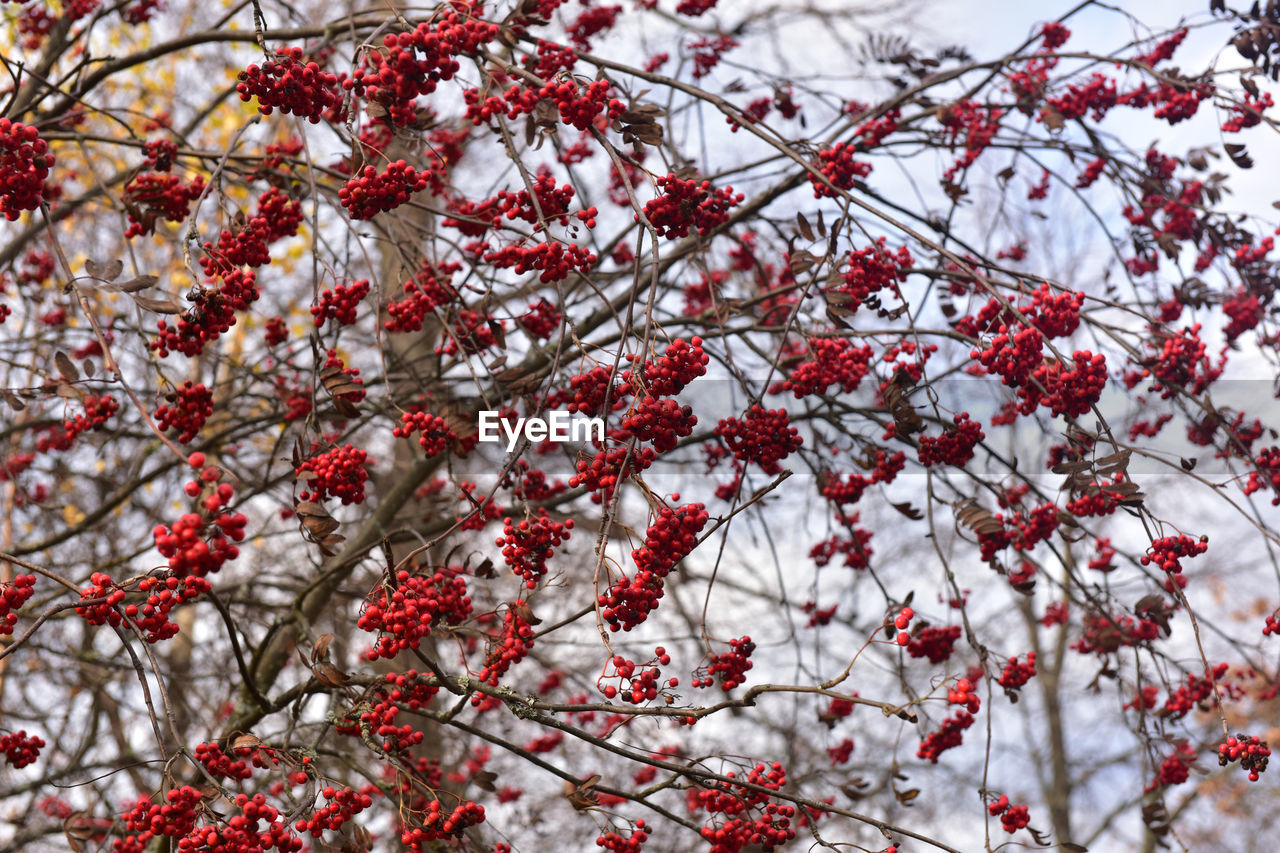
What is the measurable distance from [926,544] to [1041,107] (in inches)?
A: 311

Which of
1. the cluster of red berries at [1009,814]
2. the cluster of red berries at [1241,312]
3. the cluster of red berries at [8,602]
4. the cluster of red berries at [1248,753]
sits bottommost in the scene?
the cluster of red berries at [1248,753]

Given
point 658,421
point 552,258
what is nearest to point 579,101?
point 552,258

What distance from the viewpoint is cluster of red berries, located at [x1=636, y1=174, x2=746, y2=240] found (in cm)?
238

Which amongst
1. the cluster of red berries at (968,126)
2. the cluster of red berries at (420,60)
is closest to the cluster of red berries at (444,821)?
the cluster of red berries at (420,60)

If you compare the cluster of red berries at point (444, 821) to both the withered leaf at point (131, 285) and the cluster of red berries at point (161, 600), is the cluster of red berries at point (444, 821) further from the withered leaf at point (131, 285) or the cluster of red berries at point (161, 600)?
the withered leaf at point (131, 285)

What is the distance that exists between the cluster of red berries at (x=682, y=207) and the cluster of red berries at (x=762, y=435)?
19.4 inches

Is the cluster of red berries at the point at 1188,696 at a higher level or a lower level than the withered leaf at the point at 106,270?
lower

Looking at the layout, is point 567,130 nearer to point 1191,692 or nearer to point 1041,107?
point 1041,107

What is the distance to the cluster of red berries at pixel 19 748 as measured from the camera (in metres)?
2.54

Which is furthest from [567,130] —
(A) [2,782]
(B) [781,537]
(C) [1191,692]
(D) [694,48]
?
(A) [2,782]

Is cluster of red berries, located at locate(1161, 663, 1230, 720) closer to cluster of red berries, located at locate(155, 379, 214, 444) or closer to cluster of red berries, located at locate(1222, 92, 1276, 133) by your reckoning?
cluster of red berries, located at locate(1222, 92, 1276, 133)

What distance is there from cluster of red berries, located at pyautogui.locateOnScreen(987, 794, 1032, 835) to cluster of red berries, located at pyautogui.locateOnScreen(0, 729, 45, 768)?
2453 mm

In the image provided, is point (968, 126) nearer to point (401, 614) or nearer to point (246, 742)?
point (401, 614)

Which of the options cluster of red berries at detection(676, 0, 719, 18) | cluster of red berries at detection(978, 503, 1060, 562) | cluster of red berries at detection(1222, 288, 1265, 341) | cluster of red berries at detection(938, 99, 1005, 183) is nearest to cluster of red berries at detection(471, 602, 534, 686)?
cluster of red berries at detection(978, 503, 1060, 562)
